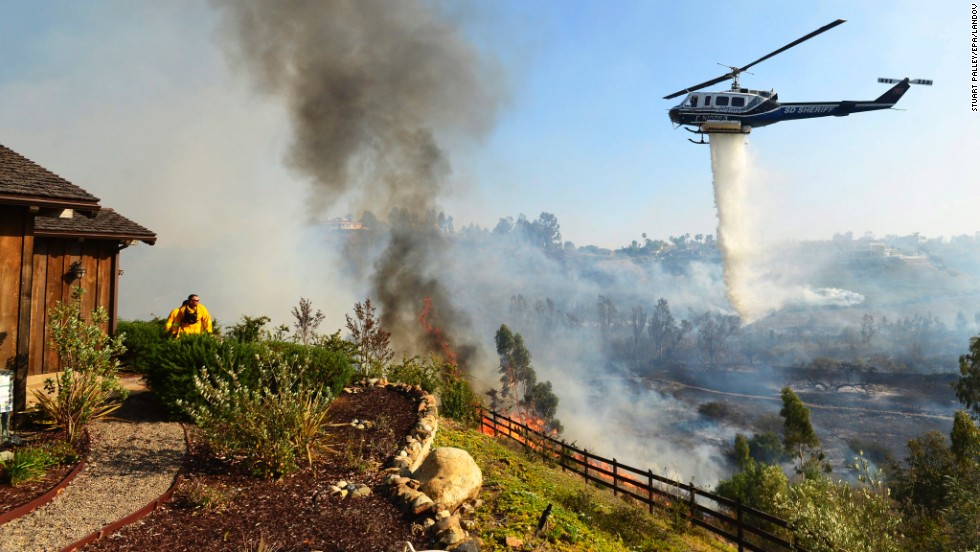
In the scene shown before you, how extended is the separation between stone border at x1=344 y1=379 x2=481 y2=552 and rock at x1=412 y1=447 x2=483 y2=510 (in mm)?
175

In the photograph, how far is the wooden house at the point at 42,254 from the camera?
7.41 m

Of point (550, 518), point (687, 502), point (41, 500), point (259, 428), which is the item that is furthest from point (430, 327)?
point (41, 500)

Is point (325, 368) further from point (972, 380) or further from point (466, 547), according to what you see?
point (972, 380)

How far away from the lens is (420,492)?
621cm

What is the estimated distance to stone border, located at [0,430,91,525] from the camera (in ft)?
16.3

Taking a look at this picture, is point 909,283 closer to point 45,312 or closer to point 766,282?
point 766,282

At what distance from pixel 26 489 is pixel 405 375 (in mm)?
7975

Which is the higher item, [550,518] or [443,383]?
[443,383]

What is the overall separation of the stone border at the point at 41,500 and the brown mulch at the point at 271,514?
1.08 m

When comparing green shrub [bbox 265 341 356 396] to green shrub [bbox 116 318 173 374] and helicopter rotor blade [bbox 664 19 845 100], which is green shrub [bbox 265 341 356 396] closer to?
green shrub [bbox 116 318 173 374]

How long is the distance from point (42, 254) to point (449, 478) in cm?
1089

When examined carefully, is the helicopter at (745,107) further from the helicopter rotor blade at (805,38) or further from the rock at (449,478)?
the rock at (449,478)

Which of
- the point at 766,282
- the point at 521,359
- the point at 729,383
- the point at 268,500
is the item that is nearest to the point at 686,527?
the point at 268,500

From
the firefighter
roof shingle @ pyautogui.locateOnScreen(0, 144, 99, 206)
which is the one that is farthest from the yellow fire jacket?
roof shingle @ pyautogui.locateOnScreen(0, 144, 99, 206)
